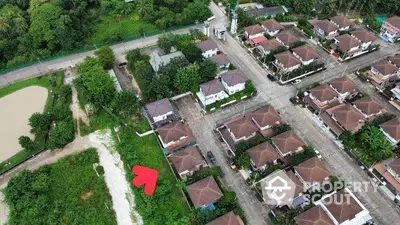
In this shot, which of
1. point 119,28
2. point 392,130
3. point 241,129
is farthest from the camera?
point 119,28

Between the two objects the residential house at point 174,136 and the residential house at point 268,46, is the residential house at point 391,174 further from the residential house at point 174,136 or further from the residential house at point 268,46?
the residential house at point 268,46

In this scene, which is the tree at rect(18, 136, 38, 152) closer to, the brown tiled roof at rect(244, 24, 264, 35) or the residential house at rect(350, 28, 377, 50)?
the brown tiled roof at rect(244, 24, 264, 35)

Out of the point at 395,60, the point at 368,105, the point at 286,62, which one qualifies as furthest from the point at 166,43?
the point at 395,60

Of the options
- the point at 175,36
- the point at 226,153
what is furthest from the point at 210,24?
the point at 226,153

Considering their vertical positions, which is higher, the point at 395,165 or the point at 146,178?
the point at 146,178

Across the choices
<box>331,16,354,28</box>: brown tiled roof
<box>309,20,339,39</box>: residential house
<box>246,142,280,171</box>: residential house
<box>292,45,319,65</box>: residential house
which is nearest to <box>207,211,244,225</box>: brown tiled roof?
<box>246,142,280,171</box>: residential house

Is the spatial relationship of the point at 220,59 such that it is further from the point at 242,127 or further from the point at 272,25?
the point at 242,127

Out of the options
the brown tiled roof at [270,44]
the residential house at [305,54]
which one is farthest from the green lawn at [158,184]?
the residential house at [305,54]
